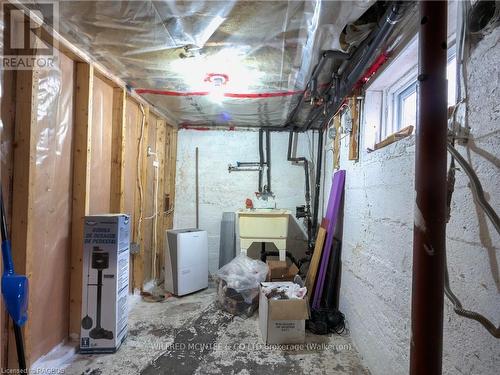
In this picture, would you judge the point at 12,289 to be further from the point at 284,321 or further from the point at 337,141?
the point at 337,141

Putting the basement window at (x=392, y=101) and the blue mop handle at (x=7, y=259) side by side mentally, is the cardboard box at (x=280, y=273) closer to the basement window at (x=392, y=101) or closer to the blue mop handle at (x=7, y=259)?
the basement window at (x=392, y=101)

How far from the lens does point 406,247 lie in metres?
1.41

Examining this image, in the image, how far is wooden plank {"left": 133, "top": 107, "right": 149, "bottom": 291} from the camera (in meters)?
3.03

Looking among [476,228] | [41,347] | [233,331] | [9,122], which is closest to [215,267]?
[233,331]

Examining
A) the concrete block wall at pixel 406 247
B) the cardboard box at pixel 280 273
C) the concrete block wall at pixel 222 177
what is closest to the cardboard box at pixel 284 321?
the concrete block wall at pixel 406 247

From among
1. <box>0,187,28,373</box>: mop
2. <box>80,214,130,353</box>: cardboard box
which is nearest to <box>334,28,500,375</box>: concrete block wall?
<box>0,187,28,373</box>: mop

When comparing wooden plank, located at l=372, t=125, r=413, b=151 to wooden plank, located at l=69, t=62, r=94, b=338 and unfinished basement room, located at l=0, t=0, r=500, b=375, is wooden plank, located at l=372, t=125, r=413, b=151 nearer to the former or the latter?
unfinished basement room, located at l=0, t=0, r=500, b=375

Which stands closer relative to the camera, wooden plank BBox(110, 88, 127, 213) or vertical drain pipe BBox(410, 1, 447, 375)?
vertical drain pipe BBox(410, 1, 447, 375)

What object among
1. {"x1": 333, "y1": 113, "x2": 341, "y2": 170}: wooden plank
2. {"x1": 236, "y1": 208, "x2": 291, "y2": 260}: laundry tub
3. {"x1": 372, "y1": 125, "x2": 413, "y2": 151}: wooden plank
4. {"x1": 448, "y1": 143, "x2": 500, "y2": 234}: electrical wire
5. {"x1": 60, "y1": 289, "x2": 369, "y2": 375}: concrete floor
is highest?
{"x1": 333, "y1": 113, "x2": 341, "y2": 170}: wooden plank

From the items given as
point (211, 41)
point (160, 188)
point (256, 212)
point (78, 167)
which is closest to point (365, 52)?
point (211, 41)

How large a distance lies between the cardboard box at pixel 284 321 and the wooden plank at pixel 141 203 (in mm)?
1553

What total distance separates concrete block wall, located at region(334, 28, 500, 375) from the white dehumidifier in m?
1.66

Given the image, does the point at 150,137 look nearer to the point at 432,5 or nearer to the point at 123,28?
A: the point at 123,28

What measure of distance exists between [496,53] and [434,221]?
1.99 ft
